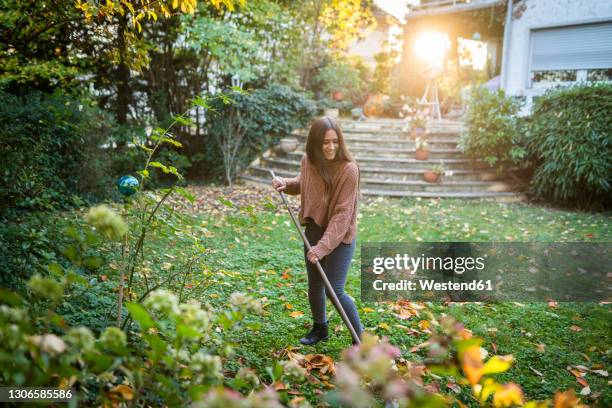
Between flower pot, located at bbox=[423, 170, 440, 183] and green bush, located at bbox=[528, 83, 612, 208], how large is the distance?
1.92 meters

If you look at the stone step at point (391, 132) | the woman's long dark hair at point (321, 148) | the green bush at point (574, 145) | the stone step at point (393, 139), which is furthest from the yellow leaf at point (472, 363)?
the stone step at point (391, 132)

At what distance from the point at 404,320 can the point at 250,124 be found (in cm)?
721

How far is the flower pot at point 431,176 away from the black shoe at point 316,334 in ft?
22.7

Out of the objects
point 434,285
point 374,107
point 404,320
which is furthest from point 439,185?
point 374,107

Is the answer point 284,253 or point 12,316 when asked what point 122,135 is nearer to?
point 284,253

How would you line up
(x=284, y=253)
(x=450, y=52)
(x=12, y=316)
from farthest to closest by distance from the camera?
(x=450, y=52) < (x=284, y=253) < (x=12, y=316)

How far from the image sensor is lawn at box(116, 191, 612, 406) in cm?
316

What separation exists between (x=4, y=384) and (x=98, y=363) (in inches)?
20.7

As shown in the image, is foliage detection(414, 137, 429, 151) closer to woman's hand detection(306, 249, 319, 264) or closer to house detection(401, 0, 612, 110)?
house detection(401, 0, 612, 110)

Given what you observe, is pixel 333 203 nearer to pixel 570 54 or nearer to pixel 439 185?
pixel 439 185

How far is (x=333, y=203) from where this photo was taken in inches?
125

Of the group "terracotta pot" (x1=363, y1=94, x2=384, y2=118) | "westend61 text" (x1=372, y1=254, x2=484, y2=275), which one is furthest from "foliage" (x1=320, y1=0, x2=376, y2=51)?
"westend61 text" (x1=372, y1=254, x2=484, y2=275)

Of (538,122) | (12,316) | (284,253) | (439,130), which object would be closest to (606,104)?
(538,122)

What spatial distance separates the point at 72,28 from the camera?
7566 millimetres
